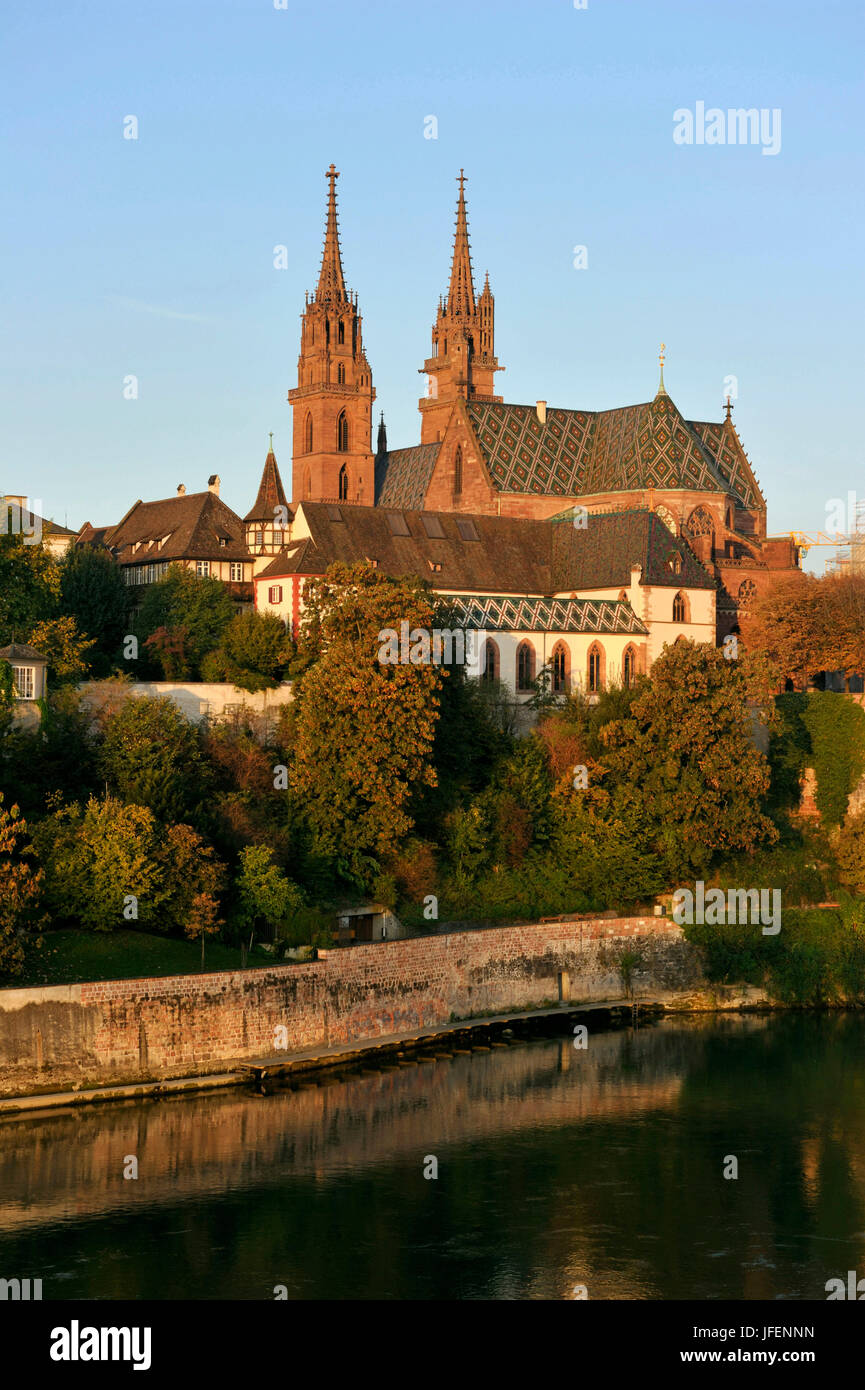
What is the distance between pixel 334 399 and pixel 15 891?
66466 mm

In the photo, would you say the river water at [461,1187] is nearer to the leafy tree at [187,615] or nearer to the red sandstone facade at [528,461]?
the leafy tree at [187,615]

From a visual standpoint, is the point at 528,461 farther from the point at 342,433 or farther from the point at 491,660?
the point at 491,660

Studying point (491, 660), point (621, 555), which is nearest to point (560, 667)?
point (491, 660)

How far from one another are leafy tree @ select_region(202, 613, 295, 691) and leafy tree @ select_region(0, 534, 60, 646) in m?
6.48

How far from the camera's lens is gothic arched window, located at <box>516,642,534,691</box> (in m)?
77.1

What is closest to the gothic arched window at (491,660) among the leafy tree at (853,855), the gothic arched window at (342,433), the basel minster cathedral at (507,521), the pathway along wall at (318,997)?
the basel minster cathedral at (507,521)

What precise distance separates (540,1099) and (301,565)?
31.6 meters

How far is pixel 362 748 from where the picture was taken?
192 ft

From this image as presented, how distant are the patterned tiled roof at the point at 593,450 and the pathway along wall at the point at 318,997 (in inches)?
1489

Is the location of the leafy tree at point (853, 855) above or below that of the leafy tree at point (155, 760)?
below

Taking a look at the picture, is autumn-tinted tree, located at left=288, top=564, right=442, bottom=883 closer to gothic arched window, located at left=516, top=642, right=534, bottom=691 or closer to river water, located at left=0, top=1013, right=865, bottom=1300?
river water, located at left=0, top=1013, right=865, bottom=1300

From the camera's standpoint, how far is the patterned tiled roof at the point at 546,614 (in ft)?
252

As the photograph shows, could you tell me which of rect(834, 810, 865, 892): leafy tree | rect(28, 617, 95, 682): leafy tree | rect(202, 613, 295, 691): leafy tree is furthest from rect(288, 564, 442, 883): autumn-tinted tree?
rect(834, 810, 865, 892): leafy tree

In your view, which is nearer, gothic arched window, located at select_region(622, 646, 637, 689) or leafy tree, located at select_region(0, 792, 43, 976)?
leafy tree, located at select_region(0, 792, 43, 976)
